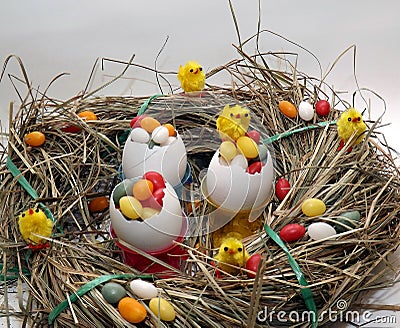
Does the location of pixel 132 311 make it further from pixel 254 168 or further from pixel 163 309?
pixel 254 168

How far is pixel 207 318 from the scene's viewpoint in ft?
5.13

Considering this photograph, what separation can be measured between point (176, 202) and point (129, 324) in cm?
26

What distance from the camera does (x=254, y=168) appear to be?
175cm

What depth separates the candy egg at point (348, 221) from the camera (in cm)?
170

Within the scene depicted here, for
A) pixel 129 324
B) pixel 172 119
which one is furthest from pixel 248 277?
pixel 172 119

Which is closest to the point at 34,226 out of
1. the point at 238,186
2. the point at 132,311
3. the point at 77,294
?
the point at 77,294

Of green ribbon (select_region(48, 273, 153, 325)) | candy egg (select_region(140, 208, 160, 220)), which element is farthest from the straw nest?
candy egg (select_region(140, 208, 160, 220))

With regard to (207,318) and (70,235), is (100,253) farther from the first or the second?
(207,318)

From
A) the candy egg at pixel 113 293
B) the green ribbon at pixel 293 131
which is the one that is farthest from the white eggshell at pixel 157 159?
the candy egg at pixel 113 293

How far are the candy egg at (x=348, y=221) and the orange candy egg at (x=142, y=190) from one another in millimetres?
354

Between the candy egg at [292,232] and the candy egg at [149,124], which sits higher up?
the candy egg at [149,124]

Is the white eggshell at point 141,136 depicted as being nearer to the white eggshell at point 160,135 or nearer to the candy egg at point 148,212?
the white eggshell at point 160,135

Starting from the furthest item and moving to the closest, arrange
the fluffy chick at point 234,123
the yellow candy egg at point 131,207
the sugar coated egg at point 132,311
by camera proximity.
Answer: the fluffy chick at point 234,123 < the yellow candy egg at point 131,207 < the sugar coated egg at point 132,311

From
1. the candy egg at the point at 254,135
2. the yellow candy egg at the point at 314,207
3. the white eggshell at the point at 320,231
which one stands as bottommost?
the white eggshell at the point at 320,231
